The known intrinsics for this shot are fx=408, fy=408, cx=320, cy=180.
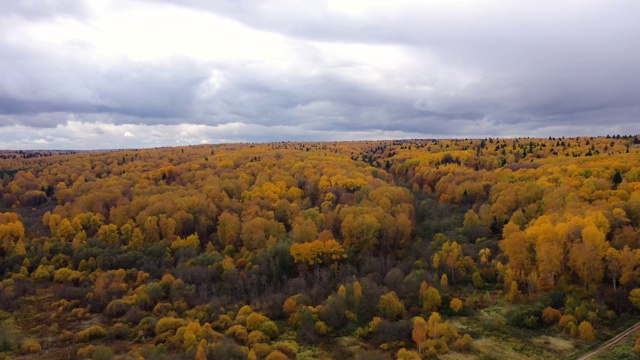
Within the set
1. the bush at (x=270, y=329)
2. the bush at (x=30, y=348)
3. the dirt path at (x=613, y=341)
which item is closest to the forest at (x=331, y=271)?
the bush at (x=270, y=329)

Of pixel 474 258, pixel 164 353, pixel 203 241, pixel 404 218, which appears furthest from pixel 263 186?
pixel 164 353

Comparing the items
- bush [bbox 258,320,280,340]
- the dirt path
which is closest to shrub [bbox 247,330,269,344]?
bush [bbox 258,320,280,340]

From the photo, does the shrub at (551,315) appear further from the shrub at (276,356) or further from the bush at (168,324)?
the bush at (168,324)

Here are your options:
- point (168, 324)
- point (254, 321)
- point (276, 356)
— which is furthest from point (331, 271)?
point (168, 324)

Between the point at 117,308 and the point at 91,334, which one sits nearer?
the point at 91,334

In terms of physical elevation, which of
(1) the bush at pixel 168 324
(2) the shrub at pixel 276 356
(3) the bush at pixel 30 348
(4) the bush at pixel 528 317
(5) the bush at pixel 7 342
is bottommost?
(3) the bush at pixel 30 348

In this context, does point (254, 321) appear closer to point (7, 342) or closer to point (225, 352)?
point (225, 352)
